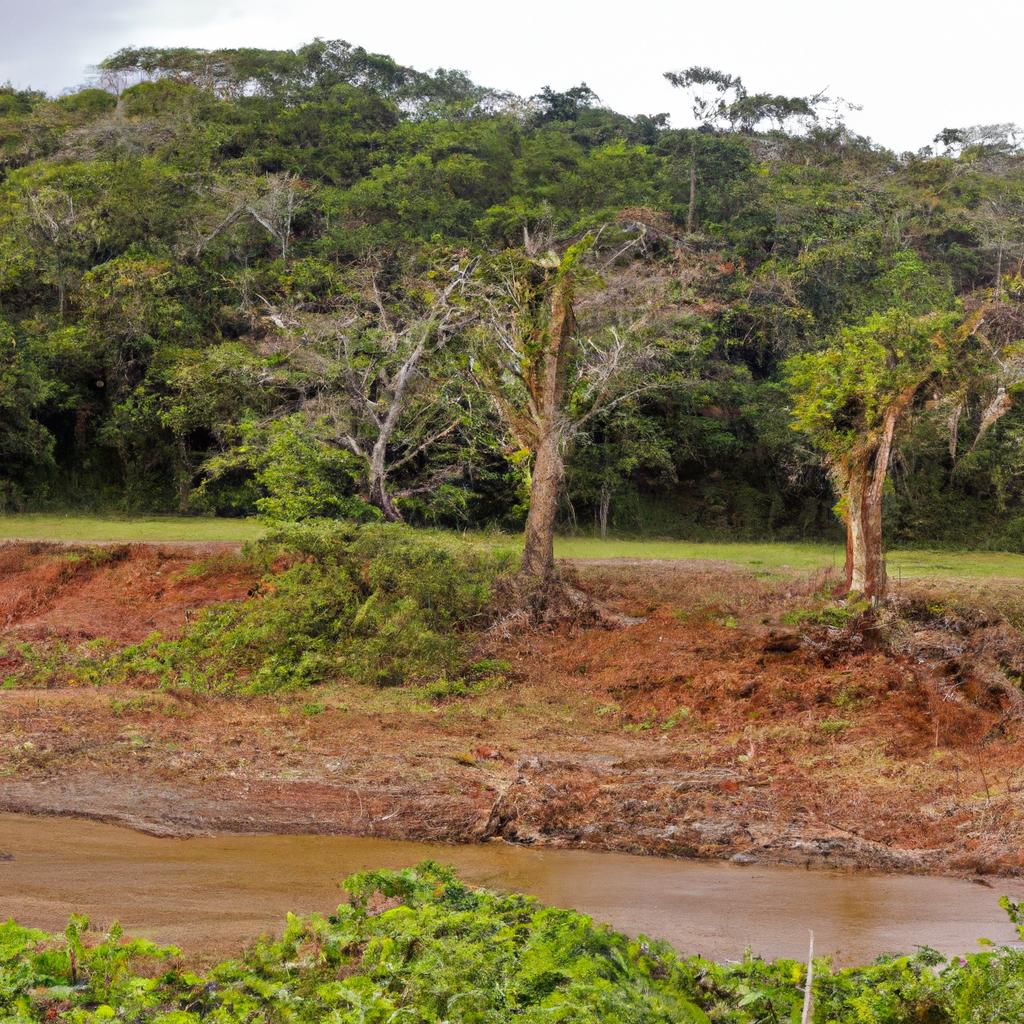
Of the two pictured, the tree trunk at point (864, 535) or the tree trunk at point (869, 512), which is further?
the tree trunk at point (864, 535)

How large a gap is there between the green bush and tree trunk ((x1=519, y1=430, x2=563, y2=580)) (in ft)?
2.21

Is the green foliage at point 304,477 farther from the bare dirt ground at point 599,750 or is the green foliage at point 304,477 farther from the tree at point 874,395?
the tree at point 874,395

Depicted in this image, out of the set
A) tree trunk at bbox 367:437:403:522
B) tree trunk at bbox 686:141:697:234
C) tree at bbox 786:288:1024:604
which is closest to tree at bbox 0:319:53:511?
tree trunk at bbox 367:437:403:522

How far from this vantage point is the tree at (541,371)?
53.7 feet

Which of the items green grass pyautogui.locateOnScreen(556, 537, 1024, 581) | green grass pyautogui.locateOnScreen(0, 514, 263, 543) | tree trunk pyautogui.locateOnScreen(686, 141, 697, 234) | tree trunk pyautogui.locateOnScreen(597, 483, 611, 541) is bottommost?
green grass pyautogui.locateOnScreen(0, 514, 263, 543)

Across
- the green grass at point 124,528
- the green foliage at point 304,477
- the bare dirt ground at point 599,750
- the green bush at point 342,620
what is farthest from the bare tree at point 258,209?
the bare dirt ground at point 599,750

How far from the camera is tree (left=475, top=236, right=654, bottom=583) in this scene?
16.4m

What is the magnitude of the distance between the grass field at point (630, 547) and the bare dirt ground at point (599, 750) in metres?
4.31

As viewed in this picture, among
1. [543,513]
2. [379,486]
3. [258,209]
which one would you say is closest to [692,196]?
[258,209]

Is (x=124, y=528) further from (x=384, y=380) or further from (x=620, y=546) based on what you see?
(x=620, y=546)

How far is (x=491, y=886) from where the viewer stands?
746 cm

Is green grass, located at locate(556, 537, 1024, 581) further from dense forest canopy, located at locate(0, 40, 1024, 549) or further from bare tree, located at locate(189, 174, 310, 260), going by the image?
bare tree, located at locate(189, 174, 310, 260)

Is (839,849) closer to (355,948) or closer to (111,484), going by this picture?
(355,948)

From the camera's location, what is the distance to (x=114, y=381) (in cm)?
2891
